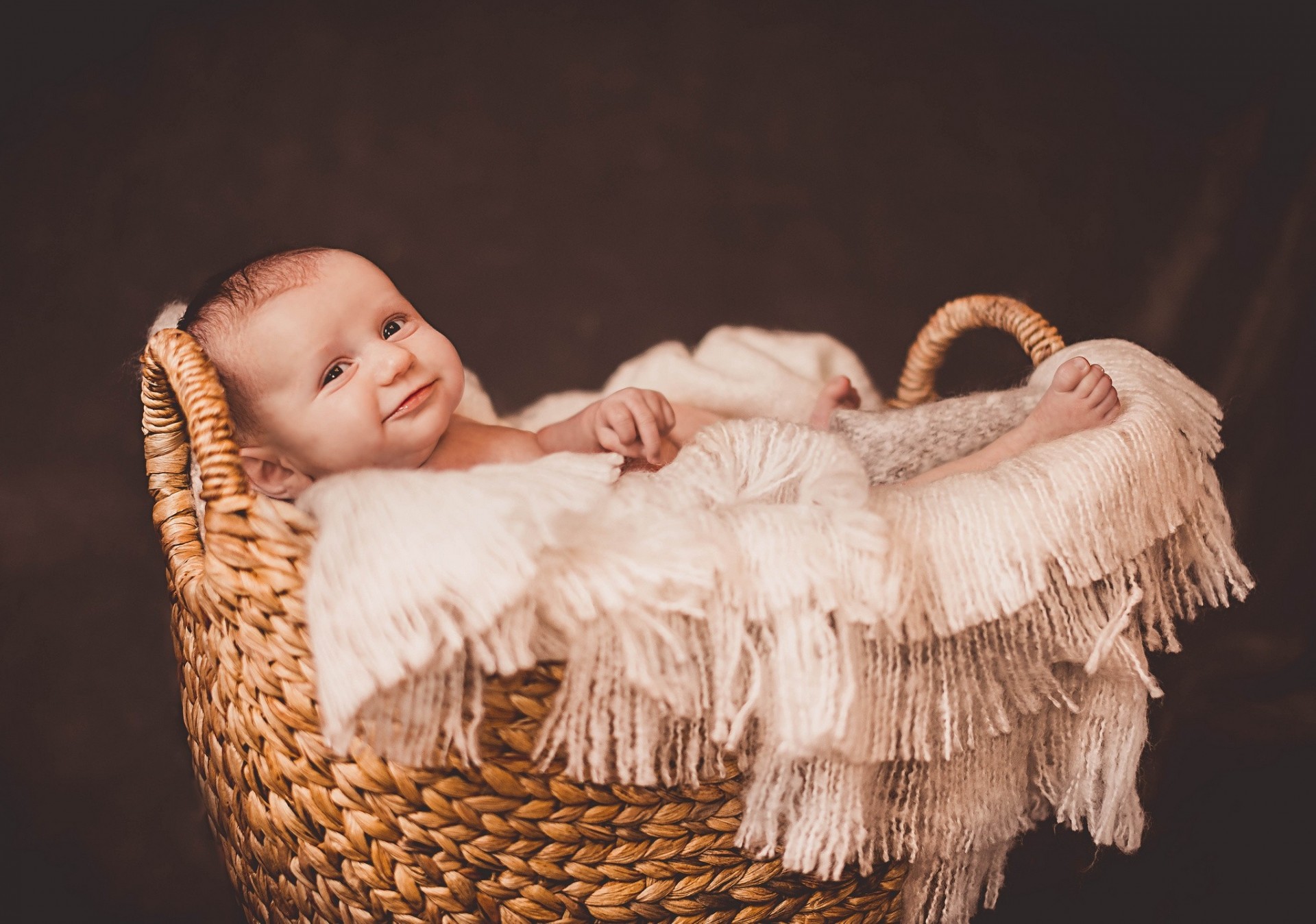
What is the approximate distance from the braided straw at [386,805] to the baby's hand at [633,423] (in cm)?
30

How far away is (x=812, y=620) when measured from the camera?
2.24ft

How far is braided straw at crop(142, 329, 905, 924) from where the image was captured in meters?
0.68

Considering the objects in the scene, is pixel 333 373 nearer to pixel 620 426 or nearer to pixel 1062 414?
pixel 620 426

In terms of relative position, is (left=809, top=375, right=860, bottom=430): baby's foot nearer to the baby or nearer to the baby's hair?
the baby

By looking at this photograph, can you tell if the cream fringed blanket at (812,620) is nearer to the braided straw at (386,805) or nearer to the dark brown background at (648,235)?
the braided straw at (386,805)

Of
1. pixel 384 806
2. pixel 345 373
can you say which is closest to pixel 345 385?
pixel 345 373

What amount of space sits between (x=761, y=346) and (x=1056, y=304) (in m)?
0.65

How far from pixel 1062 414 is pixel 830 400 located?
34 centimetres

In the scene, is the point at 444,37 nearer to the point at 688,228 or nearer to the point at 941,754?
the point at 688,228

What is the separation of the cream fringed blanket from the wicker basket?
30mm

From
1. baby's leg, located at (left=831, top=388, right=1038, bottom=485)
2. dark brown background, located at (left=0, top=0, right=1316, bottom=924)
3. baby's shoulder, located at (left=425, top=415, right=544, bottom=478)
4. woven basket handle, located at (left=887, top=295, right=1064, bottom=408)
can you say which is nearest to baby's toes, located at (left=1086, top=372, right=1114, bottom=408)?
baby's leg, located at (left=831, top=388, right=1038, bottom=485)

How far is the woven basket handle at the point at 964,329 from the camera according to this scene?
124cm

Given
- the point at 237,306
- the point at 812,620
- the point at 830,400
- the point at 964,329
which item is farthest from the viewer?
the point at 964,329

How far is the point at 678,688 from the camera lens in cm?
68
